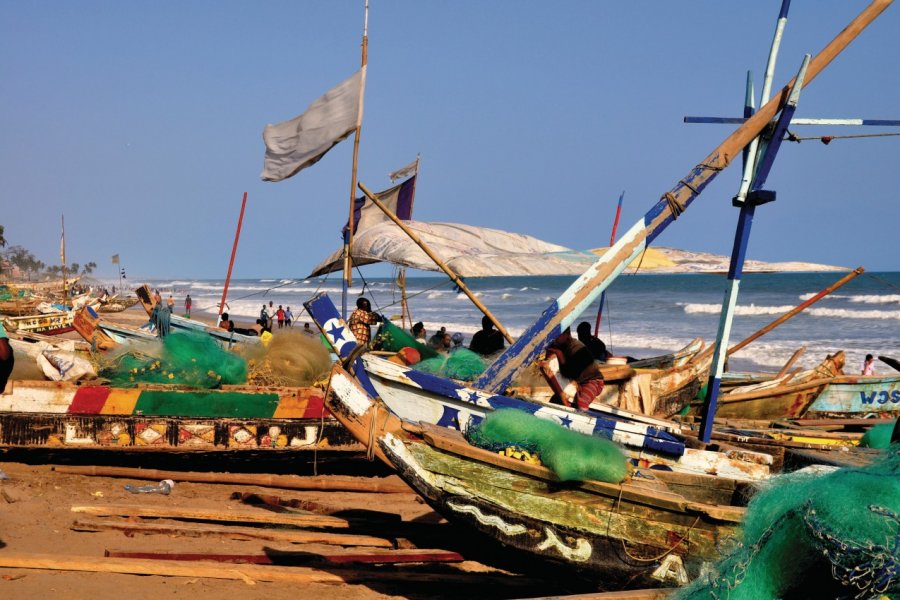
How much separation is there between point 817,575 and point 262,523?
4711 mm

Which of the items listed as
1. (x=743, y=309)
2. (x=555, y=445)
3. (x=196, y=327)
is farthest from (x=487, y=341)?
(x=743, y=309)

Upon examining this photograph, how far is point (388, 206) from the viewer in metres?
14.7

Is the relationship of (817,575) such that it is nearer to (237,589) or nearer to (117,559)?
(237,589)

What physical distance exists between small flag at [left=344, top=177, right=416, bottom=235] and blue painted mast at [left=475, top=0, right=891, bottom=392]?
6.91 m

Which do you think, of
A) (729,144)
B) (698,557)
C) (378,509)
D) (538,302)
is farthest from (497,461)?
(538,302)

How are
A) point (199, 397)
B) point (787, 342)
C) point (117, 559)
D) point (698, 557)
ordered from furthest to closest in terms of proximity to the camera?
point (787, 342) < point (199, 397) < point (117, 559) < point (698, 557)

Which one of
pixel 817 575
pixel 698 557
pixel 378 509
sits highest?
pixel 817 575

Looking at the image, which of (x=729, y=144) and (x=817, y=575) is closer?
(x=817, y=575)

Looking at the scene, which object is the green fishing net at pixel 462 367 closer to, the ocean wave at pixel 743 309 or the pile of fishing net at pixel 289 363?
the pile of fishing net at pixel 289 363

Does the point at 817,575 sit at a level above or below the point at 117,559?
above

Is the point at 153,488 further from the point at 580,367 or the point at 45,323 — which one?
the point at 45,323

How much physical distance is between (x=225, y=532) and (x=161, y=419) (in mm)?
2594

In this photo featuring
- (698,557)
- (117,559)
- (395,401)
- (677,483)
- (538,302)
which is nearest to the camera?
(698,557)

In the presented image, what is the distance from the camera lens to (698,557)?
5.34 meters
